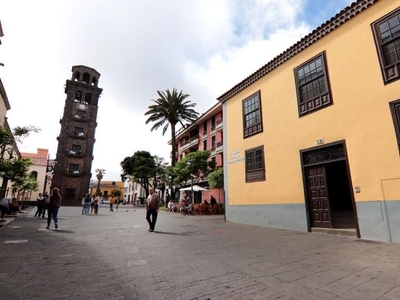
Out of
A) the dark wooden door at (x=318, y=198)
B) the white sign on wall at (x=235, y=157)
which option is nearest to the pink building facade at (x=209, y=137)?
the white sign on wall at (x=235, y=157)

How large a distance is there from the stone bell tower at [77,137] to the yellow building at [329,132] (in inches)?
1375

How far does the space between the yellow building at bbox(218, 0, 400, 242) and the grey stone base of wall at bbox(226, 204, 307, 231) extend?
4 centimetres

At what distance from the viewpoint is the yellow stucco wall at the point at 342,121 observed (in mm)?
7328

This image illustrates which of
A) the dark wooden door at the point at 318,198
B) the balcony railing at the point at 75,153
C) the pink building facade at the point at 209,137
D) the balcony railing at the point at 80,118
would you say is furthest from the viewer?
the balcony railing at the point at 80,118

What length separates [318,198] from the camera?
9.19 meters

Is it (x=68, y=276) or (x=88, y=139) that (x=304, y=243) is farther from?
(x=88, y=139)

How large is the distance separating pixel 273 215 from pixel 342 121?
507cm

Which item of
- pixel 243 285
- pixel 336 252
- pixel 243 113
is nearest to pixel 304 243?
pixel 336 252

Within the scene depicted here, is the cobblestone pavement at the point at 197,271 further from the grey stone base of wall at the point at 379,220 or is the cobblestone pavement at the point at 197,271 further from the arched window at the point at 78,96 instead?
the arched window at the point at 78,96

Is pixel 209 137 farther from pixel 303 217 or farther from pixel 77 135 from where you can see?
pixel 77 135

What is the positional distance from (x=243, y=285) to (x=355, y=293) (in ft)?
5.08

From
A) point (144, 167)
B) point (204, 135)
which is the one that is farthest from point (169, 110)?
point (144, 167)

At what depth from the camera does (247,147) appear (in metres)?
13.1

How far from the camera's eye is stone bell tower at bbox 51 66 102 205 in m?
39.0
